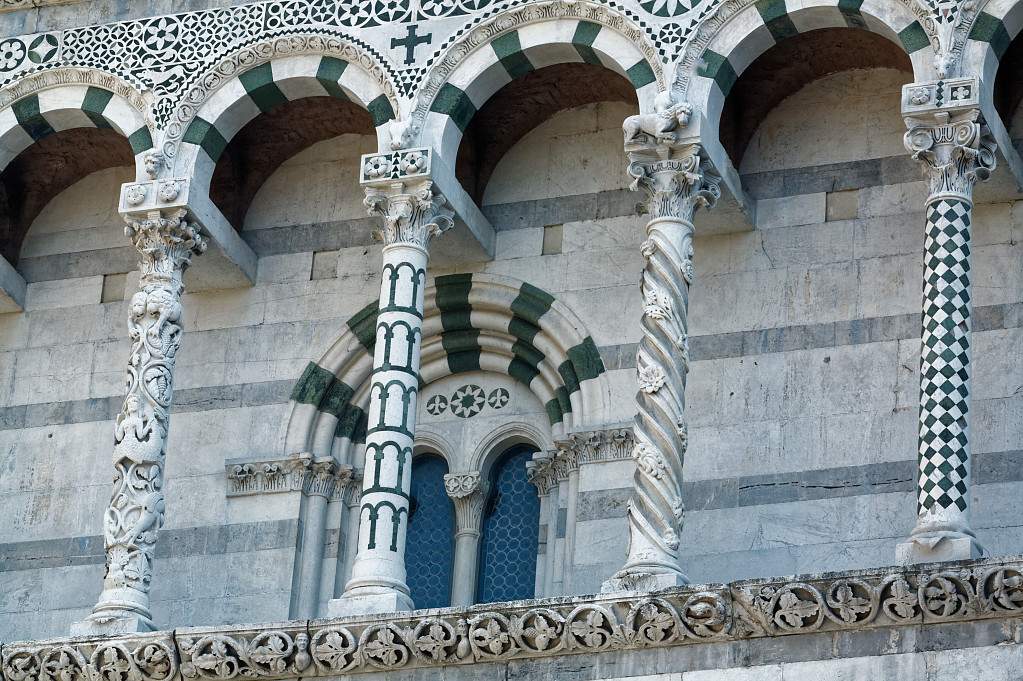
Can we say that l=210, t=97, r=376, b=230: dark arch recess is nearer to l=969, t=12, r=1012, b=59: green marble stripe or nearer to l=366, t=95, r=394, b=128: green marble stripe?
l=366, t=95, r=394, b=128: green marble stripe

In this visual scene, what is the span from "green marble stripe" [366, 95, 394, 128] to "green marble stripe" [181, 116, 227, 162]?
3.14 feet

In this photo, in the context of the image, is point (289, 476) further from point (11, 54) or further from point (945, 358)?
point (945, 358)

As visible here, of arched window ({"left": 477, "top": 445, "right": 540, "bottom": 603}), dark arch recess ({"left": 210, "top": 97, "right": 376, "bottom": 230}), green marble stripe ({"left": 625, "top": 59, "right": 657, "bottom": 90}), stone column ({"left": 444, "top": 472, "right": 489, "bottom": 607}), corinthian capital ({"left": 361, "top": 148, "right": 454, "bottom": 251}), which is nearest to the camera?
green marble stripe ({"left": 625, "top": 59, "right": 657, "bottom": 90})

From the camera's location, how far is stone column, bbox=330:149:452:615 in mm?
14047

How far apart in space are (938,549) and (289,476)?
439cm

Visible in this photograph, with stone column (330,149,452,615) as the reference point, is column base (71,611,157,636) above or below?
below

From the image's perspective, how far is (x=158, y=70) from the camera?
1571 cm

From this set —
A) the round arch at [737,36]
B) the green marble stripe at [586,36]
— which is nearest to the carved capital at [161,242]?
the green marble stripe at [586,36]

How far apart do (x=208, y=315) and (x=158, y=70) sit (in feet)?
5.30

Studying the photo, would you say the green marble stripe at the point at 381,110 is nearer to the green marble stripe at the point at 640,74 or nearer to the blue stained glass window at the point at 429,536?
the green marble stripe at the point at 640,74

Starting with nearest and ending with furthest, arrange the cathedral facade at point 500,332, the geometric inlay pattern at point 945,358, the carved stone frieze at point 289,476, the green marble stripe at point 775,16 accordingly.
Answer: the geometric inlay pattern at point 945,358 < the cathedral facade at point 500,332 < the green marble stripe at point 775,16 < the carved stone frieze at point 289,476

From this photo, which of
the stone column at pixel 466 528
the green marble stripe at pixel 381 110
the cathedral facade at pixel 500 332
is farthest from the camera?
the stone column at pixel 466 528

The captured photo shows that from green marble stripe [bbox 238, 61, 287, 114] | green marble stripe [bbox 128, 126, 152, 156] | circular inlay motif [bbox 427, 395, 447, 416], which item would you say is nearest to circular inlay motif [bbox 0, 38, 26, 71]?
green marble stripe [bbox 128, 126, 152, 156]

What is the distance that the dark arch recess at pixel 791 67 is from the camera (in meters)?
15.2
